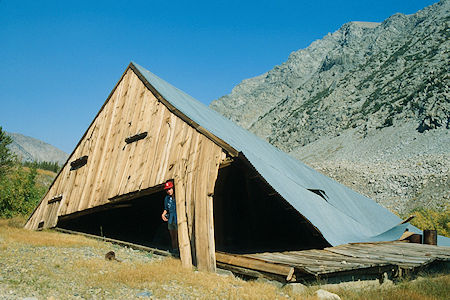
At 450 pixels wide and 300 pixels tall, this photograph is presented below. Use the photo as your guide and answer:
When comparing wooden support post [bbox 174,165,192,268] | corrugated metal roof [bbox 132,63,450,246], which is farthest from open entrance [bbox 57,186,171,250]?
wooden support post [bbox 174,165,192,268]

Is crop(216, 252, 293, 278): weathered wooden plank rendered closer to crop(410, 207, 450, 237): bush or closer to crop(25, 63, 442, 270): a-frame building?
crop(25, 63, 442, 270): a-frame building

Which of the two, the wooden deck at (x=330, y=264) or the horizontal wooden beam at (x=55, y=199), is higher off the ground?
the horizontal wooden beam at (x=55, y=199)

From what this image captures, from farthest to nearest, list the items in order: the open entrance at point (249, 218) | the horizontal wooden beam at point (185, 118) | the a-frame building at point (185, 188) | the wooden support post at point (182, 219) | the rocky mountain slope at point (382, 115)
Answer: the rocky mountain slope at point (382, 115) < the open entrance at point (249, 218) < the a-frame building at point (185, 188) < the horizontal wooden beam at point (185, 118) < the wooden support post at point (182, 219)

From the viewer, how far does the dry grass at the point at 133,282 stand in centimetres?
671

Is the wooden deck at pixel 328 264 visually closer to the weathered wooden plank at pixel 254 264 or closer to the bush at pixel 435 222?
the weathered wooden plank at pixel 254 264

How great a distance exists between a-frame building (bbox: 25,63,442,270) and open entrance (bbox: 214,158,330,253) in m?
0.04

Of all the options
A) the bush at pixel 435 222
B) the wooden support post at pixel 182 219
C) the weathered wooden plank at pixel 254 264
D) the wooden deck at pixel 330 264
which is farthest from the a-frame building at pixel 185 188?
the bush at pixel 435 222

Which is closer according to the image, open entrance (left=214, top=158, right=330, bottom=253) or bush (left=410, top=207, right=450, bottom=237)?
open entrance (left=214, top=158, right=330, bottom=253)

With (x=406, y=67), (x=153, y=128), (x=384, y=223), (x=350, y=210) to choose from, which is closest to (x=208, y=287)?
(x=153, y=128)

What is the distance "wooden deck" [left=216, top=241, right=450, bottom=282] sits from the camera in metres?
7.93

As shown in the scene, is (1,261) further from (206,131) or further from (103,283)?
(206,131)

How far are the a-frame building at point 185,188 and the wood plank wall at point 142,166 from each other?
0.03 m

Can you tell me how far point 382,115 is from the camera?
5856 cm

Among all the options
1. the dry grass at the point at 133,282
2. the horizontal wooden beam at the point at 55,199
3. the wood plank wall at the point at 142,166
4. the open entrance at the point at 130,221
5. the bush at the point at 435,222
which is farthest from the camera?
the bush at the point at 435,222
